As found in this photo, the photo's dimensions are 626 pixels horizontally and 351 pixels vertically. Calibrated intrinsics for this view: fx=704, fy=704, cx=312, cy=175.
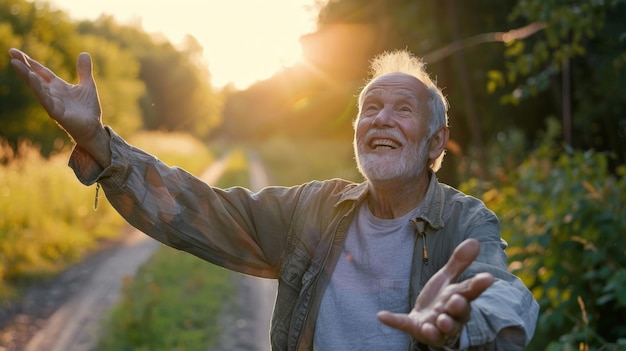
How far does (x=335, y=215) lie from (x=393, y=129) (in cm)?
35

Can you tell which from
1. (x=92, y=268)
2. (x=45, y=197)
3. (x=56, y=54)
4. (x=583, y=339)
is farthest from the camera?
(x=56, y=54)

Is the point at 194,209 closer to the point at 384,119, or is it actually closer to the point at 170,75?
the point at 384,119

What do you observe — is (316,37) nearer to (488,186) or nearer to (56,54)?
(488,186)

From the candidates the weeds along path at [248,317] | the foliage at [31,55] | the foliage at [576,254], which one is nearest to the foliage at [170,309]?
the weeds along path at [248,317]

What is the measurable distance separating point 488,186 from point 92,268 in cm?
542

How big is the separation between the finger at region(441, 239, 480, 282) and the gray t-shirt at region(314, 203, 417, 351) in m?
0.50

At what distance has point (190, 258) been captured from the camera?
9.70 meters

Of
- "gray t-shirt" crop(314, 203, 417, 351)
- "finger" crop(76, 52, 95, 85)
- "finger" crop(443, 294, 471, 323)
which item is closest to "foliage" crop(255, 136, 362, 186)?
"gray t-shirt" crop(314, 203, 417, 351)

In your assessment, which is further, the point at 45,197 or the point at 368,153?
the point at 45,197

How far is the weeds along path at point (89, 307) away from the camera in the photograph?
6.28m

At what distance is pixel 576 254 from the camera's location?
4371 mm

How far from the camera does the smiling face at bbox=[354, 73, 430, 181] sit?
2328 millimetres

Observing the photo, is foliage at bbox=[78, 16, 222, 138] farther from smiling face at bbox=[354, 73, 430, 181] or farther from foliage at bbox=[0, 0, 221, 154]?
smiling face at bbox=[354, 73, 430, 181]

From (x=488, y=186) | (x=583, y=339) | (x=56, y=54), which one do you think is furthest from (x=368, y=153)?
(x=56, y=54)
